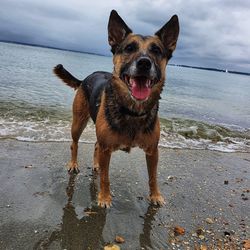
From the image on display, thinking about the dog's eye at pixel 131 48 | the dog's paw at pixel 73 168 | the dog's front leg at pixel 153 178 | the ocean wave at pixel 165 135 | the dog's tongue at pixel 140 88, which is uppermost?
the dog's eye at pixel 131 48

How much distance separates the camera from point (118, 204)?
17.9ft

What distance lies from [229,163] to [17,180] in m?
4.91

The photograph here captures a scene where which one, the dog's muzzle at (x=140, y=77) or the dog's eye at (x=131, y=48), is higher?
the dog's eye at (x=131, y=48)

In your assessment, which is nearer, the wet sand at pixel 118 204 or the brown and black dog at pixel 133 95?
the wet sand at pixel 118 204

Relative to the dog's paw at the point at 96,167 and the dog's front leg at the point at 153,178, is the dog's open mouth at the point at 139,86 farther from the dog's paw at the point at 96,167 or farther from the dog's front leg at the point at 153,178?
the dog's paw at the point at 96,167

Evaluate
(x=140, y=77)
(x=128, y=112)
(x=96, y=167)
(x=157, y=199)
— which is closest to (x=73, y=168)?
(x=96, y=167)

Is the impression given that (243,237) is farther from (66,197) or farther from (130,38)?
(130,38)

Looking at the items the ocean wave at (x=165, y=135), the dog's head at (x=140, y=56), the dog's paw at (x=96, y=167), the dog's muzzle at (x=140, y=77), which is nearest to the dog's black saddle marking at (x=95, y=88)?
the dog's head at (x=140, y=56)

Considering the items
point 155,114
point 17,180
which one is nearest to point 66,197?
point 17,180

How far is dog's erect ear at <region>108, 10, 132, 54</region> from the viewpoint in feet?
17.9

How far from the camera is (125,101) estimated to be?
17.1 ft

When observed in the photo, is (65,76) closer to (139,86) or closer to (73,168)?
(73,168)

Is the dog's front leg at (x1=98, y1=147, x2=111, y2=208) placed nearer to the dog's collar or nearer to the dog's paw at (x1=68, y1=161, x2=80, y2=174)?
the dog's collar

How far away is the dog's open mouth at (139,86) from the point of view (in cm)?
491
